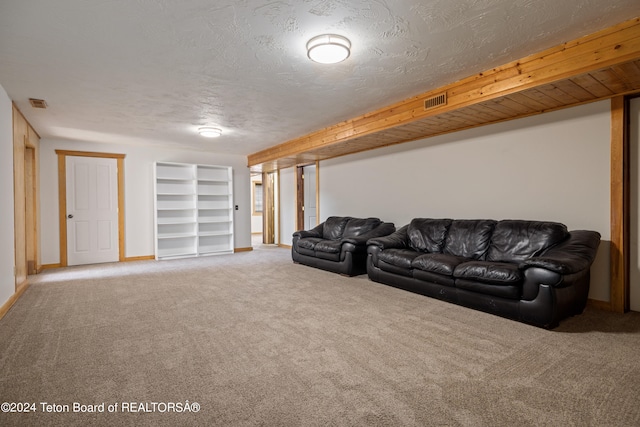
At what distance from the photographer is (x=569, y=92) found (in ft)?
11.0

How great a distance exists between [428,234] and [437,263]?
1.02 metres

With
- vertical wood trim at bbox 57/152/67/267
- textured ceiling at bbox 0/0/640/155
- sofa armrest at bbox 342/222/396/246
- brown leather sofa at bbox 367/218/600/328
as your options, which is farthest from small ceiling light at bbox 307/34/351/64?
vertical wood trim at bbox 57/152/67/267

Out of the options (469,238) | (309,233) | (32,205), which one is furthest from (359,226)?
(32,205)

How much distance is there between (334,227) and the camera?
257 inches

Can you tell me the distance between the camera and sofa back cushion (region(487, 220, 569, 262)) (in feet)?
11.8

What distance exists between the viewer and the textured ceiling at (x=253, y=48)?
7.69 ft

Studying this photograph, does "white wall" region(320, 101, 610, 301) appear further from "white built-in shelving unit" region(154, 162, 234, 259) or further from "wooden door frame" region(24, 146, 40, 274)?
"wooden door frame" region(24, 146, 40, 274)

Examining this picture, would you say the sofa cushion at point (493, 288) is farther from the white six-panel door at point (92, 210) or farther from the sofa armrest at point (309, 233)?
the white six-panel door at point (92, 210)

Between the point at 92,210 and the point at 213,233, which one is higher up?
the point at 92,210

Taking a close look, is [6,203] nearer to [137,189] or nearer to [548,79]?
[137,189]

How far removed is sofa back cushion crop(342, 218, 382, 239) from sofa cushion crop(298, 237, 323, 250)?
0.55m

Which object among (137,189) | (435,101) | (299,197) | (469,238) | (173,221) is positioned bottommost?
(469,238)

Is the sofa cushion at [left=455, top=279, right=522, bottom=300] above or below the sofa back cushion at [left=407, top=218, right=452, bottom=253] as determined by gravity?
below

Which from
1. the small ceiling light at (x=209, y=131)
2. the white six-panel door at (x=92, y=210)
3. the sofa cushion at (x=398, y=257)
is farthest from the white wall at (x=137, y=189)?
the sofa cushion at (x=398, y=257)
